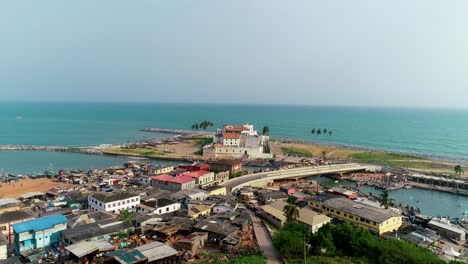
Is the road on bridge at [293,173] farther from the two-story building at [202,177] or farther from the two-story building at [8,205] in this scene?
the two-story building at [8,205]

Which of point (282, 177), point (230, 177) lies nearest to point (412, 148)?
point (282, 177)

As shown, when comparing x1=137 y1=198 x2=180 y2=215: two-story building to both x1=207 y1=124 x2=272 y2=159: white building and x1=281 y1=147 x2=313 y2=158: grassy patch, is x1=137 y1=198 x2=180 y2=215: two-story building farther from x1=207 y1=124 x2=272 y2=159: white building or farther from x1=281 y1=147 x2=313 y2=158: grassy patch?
x1=281 y1=147 x2=313 y2=158: grassy patch

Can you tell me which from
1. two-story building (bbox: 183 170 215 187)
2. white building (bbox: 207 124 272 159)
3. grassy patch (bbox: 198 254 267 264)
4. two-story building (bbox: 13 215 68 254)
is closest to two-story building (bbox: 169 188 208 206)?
two-story building (bbox: 183 170 215 187)

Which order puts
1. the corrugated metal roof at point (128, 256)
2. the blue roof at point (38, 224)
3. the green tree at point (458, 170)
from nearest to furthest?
the corrugated metal roof at point (128, 256)
the blue roof at point (38, 224)
the green tree at point (458, 170)

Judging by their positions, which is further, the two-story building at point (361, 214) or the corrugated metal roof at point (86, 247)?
the two-story building at point (361, 214)

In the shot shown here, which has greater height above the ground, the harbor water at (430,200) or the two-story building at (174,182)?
the two-story building at (174,182)

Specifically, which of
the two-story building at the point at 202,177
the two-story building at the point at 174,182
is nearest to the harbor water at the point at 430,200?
the two-story building at the point at 202,177

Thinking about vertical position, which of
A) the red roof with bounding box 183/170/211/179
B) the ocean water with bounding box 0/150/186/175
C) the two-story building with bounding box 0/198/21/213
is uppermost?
the red roof with bounding box 183/170/211/179
